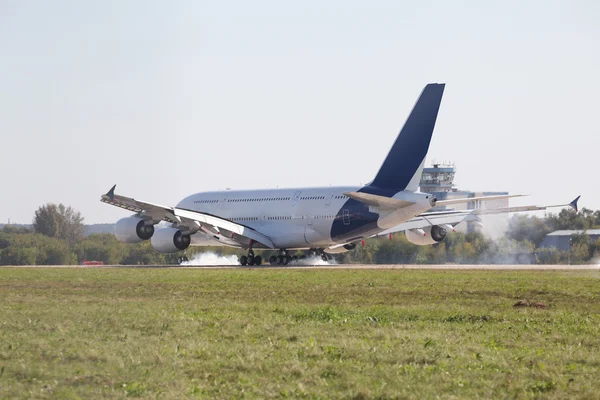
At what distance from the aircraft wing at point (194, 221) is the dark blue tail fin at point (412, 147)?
346 inches

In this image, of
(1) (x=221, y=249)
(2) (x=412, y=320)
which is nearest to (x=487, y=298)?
(2) (x=412, y=320)

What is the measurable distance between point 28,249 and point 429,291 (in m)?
44.5

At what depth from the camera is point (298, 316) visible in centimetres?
1983

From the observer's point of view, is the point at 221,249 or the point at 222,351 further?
the point at 221,249

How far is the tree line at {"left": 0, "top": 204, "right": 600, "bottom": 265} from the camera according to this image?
60812mm

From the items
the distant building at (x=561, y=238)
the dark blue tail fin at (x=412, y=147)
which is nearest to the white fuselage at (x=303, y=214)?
the dark blue tail fin at (x=412, y=147)

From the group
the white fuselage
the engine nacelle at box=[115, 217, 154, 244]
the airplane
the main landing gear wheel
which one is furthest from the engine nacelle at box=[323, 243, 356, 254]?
the engine nacelle at box=[115, 217, 154, 244]

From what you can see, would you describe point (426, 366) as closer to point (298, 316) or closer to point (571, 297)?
point (298, 316)

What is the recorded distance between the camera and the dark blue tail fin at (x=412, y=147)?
45.2 metres

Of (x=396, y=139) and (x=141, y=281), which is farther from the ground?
(x=396, y=139)

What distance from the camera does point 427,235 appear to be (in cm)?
5434

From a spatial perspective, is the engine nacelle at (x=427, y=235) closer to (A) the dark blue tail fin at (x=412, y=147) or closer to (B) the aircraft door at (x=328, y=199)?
(B) the aircraft door at (x=328, y=199)

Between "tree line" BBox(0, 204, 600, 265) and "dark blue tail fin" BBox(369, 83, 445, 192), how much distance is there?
13.6m

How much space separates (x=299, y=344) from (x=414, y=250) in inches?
1812
